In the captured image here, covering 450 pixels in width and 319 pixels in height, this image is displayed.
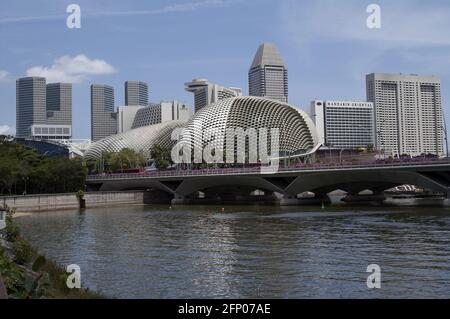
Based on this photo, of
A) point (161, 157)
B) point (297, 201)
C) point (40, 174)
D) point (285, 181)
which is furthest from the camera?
point (161, 157)

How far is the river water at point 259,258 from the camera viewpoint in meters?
19.4

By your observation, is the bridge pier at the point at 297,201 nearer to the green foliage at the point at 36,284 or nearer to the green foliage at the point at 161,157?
the green foliage at the point at 161,157

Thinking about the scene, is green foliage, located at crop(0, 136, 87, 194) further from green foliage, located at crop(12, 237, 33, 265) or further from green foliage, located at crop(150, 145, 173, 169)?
green foliage, located at crop(12, 237, 33, 265)

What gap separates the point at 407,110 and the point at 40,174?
103329 millimetres

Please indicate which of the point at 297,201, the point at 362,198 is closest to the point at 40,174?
the point at 297,201

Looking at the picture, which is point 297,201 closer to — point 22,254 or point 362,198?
point 362,198

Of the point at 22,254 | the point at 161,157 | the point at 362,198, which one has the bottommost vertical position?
the point at 22,254

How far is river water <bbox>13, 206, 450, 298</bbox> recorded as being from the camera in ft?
63.5

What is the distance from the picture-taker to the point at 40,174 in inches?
4028

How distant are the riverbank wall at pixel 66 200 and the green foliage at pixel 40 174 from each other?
11.1 meters

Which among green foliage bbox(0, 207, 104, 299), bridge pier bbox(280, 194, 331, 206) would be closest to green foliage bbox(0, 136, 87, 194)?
bridge pier bbox(280, 194, 331, 206)

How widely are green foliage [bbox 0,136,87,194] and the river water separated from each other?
55.5 m

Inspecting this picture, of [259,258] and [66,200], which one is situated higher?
[66,200]
